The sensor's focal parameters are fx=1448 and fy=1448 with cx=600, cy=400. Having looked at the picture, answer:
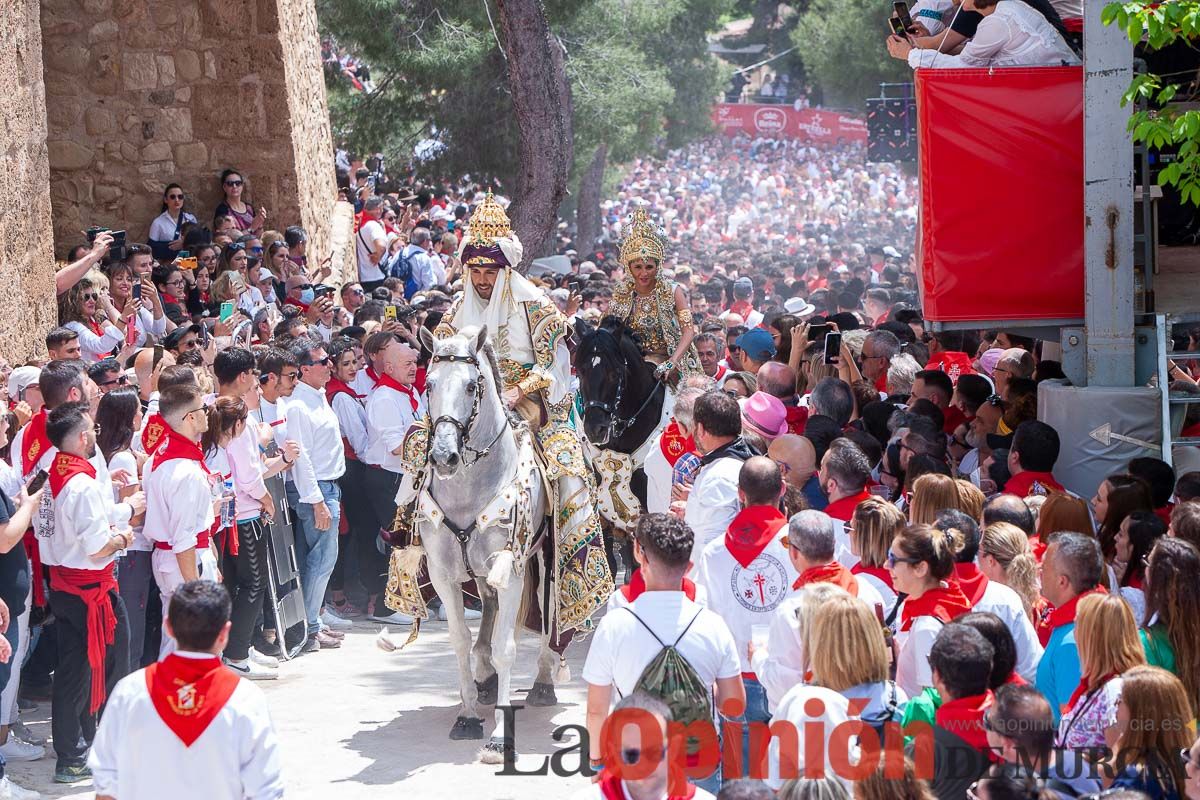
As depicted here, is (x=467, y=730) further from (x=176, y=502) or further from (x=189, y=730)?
(x=189, y=730)

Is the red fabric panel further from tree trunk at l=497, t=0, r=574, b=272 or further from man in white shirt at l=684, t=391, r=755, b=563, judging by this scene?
tree trunk at l=497, t=0, r=574, b=272

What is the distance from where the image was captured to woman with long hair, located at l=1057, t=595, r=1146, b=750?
5.00 metres

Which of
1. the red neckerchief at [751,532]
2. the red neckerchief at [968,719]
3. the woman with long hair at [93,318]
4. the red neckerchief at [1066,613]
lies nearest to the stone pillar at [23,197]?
the woman with long hair at [93,318]

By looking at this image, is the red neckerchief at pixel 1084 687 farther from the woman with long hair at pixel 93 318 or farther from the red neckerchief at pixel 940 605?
the woman with long hair at pixel 93 318

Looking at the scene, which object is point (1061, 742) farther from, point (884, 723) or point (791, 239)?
point (791, 239)

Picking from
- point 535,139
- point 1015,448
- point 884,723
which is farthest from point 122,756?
point 535,139

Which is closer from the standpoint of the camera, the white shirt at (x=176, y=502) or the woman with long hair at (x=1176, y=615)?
the woman with long hair at (x=1176, y=615)

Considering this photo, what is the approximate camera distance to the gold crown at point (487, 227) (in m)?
8.66

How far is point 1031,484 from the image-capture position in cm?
786

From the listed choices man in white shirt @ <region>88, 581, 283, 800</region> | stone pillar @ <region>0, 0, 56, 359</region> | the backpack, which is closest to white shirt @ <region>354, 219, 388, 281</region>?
stone pillar @ <region>0, 0, 56, 359</region>

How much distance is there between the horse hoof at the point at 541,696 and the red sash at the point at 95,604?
104 inches

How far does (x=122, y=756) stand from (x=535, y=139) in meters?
14.2

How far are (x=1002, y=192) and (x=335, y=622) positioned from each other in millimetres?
5990

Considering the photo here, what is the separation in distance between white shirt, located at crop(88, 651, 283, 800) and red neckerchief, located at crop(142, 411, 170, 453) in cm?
373
